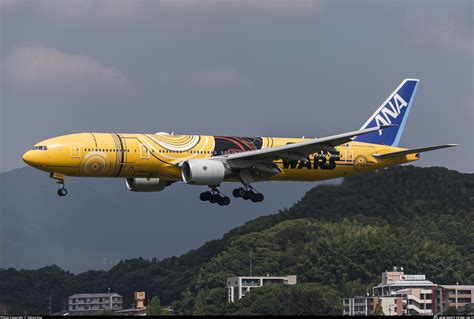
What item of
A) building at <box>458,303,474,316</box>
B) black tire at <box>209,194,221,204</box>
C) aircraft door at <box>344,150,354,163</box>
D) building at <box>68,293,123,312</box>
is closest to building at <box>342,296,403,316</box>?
building at <box>458,303,474,316</box>

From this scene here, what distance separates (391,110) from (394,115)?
404mm

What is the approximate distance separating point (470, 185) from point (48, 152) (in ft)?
337

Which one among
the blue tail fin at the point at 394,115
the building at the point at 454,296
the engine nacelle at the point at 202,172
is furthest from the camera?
the building at the point at 454,296

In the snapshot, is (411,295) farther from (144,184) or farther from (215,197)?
(144,184)

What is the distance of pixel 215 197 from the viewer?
69.2 meters

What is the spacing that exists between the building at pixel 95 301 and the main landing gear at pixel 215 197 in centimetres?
8301

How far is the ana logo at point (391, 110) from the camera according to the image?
78.3 m

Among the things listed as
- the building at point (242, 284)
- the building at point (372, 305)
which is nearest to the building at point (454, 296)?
the building at point (372, 305)

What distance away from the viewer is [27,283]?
483ft

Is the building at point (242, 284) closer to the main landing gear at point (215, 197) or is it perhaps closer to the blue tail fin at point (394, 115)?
the blue tail fin at point (394, 115)

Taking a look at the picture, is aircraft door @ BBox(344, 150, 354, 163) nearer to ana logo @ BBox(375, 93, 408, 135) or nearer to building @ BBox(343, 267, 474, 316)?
A: ana logo @ BBox(375, 93, 408, 135)

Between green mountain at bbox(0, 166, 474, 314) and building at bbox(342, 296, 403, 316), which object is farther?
green mountain at bbox(0, 166, 474, 314)

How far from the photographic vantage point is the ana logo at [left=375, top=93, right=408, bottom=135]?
78.3m

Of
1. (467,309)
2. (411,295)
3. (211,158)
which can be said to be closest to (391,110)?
(211,158)
